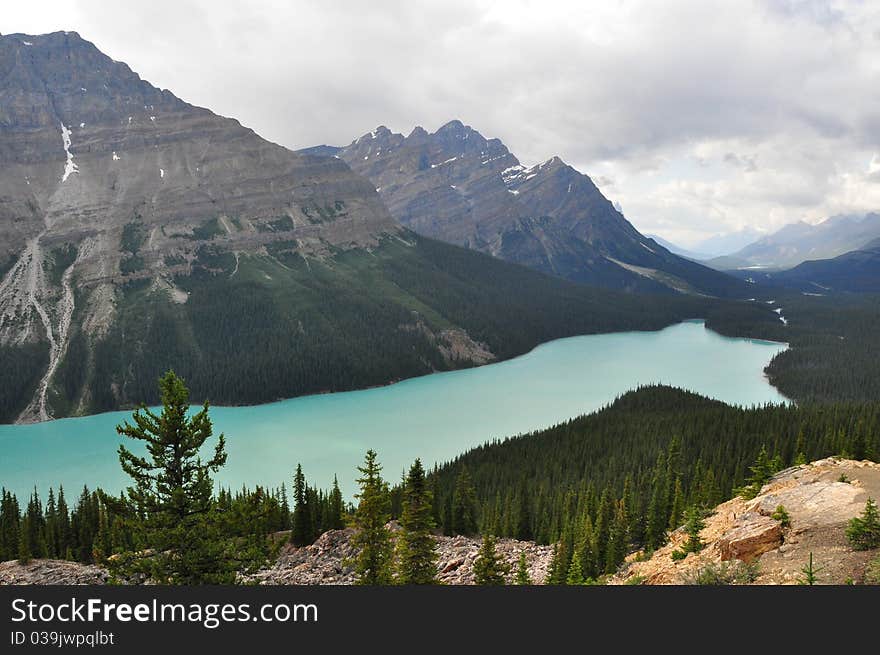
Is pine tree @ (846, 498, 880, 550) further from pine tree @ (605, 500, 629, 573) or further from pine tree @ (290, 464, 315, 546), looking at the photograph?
pine tree @ (290, 464, 315, 546)

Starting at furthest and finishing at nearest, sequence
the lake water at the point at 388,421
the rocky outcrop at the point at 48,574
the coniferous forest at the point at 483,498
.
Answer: the lake water at the point at 388,421, the rocky outcrop at the point at 48,574, the coniferous forest at the point at 483,498

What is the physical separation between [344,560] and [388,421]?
82.3m

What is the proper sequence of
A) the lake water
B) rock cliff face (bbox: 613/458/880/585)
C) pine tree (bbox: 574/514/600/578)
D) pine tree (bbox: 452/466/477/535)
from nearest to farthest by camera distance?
1. rock cliff face (bbox: 613/458/880/585)
2. pine tree (bbox: 574/514/600/578)
3. pine tree (bbox: 452/466/477/535)
4. the lake water

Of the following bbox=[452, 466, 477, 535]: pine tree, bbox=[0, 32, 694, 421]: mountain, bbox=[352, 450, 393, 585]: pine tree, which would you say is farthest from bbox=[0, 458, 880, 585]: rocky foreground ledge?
bbox=[0, 32, 694, 421]: mountain

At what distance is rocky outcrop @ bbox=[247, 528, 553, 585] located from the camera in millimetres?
29219

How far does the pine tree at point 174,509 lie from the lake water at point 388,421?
54.4 m

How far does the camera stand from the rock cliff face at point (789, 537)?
1580 cm

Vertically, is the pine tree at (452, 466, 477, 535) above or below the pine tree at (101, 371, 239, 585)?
below

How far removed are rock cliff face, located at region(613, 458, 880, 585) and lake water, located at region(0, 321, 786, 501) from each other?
53.8m

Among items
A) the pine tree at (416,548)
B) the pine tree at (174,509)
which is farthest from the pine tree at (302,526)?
the pine tree at (174,509)

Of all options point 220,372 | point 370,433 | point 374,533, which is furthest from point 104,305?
point 374,533

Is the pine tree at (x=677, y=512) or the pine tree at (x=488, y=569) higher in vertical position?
the pine tree at (x=488, y=569)

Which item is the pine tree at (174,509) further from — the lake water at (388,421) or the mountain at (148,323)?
the mountain at (148,323)

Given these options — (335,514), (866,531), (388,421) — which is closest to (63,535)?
(335,514)
